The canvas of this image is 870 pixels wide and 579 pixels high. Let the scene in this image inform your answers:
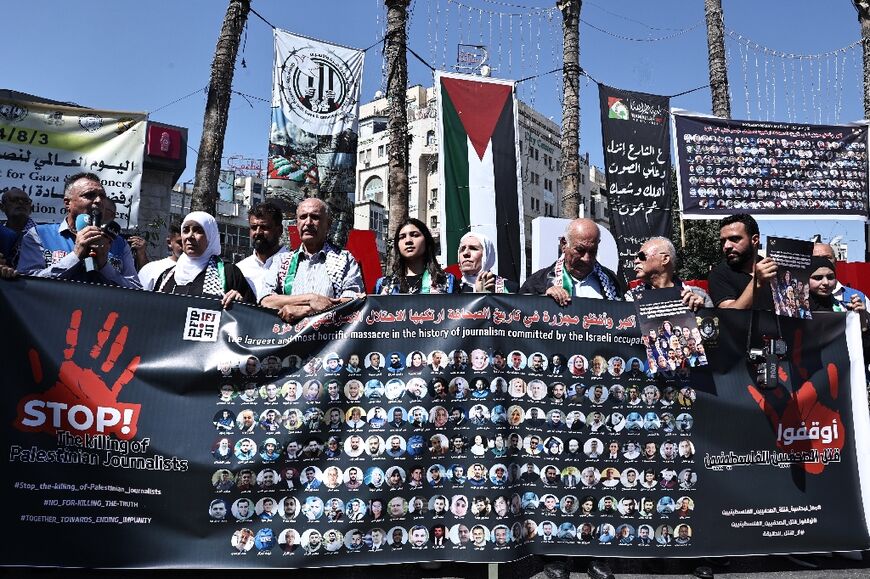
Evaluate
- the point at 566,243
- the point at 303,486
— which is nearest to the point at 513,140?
the point at 566,243

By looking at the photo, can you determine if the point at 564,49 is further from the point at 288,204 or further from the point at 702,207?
the point at 288,204

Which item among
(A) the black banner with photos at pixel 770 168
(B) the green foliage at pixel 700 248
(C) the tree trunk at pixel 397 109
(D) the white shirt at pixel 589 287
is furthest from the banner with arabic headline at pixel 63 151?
(B) the green foliage at pixel 700 248

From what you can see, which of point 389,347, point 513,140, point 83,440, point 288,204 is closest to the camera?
point 83,440

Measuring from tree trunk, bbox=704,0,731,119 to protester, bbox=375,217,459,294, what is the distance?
10923mm

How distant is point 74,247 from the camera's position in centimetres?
369

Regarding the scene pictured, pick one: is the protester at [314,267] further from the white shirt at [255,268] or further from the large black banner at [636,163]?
the large black banner at [636,163]

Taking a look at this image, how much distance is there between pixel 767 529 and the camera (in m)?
3.59

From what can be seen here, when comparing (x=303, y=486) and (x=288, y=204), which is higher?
(x=288, y=204)

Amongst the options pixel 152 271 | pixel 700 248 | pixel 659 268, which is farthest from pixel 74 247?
pixel 700 248

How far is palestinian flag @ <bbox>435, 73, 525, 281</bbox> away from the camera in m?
9.30

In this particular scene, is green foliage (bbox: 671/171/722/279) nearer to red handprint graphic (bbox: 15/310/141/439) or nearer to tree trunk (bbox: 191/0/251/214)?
tree trunk (bbox: 191/0/251/214)

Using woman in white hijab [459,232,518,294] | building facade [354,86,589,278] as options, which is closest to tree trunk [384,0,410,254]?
woman in white hijab [459,232,518,294]

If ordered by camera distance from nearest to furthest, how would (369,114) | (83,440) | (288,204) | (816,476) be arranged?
(83,440) < (816,476) < (288,204) < (369,114)

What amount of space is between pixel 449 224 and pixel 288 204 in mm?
2331
